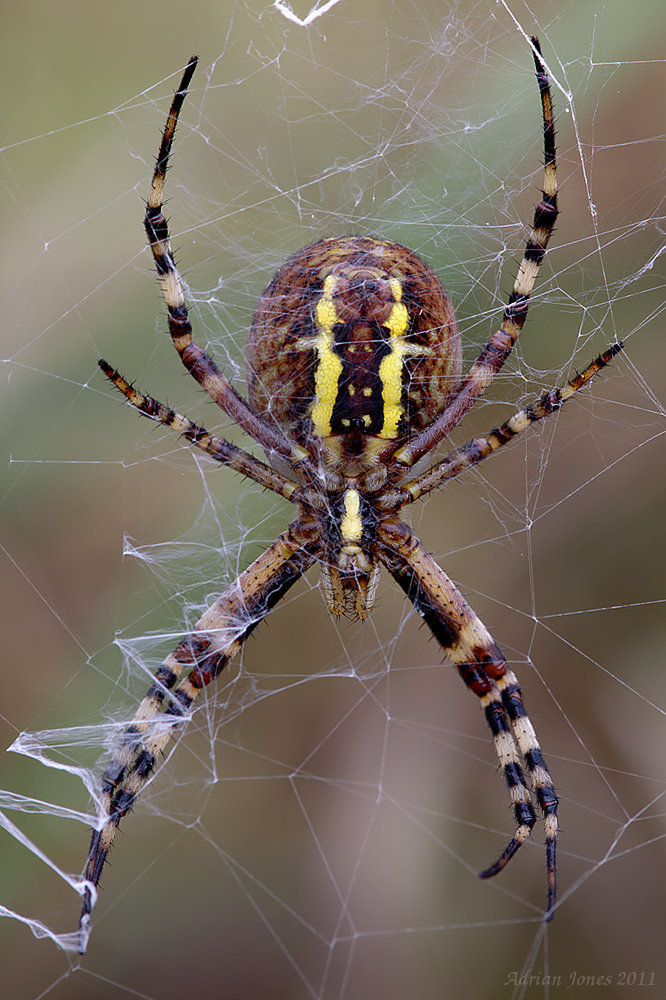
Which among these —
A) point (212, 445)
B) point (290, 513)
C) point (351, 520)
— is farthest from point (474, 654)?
point (212, 445)

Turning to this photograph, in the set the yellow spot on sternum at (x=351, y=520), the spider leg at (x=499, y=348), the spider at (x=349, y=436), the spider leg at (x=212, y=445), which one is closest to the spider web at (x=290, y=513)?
the spider leg at (x=499, y=348)

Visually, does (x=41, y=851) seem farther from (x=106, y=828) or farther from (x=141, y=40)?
(x=141, y=40)

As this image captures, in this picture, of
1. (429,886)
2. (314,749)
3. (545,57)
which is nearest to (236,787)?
(314,749)

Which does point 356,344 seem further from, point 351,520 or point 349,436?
point 351,520

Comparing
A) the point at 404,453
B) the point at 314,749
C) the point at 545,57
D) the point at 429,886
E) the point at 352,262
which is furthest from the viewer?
the point at 314,749

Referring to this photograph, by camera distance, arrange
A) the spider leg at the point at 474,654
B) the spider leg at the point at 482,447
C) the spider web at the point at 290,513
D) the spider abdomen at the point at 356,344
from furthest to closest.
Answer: the spider web at the point at 290,513, the spider leg at the point at 474,654, the spider leg at the point at 482,447, the spider abdomen at the point at 356,344

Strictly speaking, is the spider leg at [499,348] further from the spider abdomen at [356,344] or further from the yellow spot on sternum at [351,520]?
the yellow spot on sternum at [351,520]
